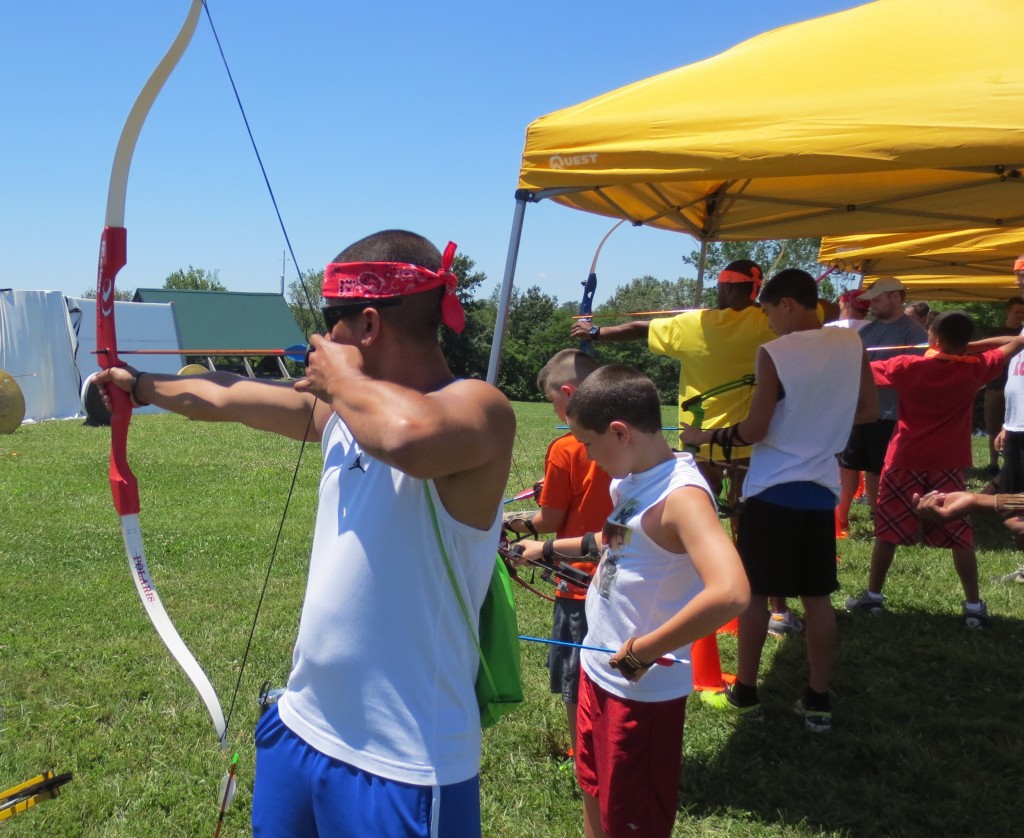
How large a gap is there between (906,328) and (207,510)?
5851 millimetres

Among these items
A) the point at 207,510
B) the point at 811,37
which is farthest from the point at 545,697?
the point at 207,510

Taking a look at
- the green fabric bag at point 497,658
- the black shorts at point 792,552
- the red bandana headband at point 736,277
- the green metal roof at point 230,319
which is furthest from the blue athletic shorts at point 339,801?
the green metal roof at point 230,319

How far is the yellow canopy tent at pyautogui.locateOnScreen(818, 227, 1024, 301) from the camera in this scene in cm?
678

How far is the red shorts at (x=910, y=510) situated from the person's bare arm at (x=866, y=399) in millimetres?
1199

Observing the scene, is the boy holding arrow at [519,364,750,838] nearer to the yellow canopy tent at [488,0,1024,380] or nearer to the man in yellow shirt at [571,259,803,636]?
the yellow canopy tent at [488,0,1024,380]

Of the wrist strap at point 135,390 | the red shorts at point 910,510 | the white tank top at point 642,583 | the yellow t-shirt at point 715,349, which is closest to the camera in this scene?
the wrist strap at point 135,390

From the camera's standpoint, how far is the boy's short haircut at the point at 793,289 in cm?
370

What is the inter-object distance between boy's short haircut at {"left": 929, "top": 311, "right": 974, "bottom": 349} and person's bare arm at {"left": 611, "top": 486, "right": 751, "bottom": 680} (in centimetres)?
364

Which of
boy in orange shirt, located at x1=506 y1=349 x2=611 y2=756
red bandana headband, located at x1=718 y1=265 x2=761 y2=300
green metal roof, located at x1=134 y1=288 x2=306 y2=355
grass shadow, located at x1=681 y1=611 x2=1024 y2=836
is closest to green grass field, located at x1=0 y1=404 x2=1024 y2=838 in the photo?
grass shadow, located at x1=681 y1=611 x2=1024 y2=836

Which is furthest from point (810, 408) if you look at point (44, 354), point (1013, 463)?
point (44, 354)

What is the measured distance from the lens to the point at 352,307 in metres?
1.60

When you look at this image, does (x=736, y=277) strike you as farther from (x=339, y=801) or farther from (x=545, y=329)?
(x=545, y=329)

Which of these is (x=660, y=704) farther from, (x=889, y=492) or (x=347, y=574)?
(x=889, y=492)

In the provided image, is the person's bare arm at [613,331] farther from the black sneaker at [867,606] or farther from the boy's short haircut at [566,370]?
the black sneaker at [867,606]
